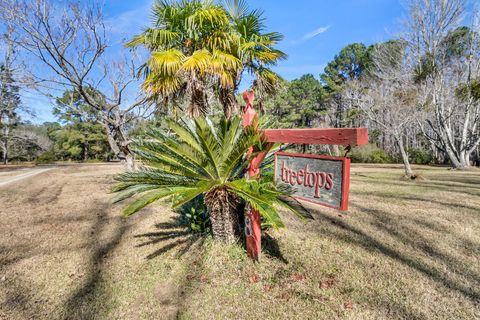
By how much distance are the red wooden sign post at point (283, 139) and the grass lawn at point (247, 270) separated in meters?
0.37

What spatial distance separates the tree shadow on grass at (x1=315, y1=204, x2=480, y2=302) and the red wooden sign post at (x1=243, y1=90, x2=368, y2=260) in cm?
188

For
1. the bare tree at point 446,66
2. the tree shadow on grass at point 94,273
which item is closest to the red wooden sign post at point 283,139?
the tree shadow on grass at point 94,273

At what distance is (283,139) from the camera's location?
3107 mm

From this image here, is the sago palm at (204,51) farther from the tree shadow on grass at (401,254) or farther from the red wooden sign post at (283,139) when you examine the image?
the tree shadow on grass at (401,254)

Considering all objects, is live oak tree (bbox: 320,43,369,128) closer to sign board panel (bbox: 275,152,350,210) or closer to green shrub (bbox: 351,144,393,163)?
green shrub (bbox: 351,144,393,163)

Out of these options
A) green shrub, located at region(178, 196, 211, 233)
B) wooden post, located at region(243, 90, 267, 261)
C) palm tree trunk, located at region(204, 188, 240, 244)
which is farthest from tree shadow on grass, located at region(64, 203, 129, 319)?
wooden post, located at region(243, 90, 267, 261)

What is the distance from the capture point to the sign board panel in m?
2.15

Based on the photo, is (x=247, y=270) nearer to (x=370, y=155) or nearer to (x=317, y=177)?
(x=317, y=177)

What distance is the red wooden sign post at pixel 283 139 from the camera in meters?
2.18

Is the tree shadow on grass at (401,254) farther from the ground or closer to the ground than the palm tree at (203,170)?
closer to the ground

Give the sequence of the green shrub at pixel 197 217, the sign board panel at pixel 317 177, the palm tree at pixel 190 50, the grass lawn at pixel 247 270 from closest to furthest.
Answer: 1. the sign board panel at pixel 317 177
2. the grass lawn at pixel 247 270
3. the palm tree at pixel 190 50
4. the green shrub at pixel 197 217

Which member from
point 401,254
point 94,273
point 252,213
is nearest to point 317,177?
point 252,213

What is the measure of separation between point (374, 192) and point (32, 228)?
31.8 feet

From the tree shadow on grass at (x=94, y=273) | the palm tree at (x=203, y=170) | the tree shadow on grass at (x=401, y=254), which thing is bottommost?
the tree shadow on grass at (x=94, y=273)
